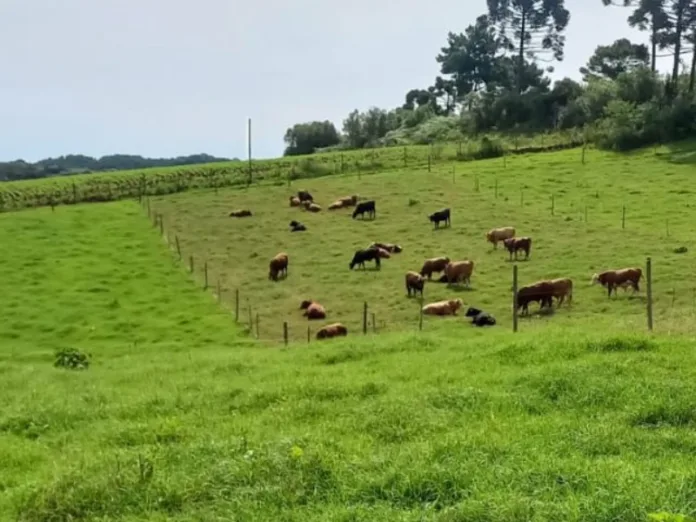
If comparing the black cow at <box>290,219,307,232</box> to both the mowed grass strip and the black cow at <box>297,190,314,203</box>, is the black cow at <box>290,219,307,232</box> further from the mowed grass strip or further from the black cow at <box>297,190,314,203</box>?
the black cow at <box>297,190,314,203</box>

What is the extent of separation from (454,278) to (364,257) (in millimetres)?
4985

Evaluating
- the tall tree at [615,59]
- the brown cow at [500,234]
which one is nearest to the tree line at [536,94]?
the tall tree at [615,59]

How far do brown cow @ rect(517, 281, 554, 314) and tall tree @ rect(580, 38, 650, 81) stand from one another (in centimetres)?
6333

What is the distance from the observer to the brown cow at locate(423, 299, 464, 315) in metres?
25.8

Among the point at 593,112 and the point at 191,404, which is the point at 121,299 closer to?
the point at 191,404

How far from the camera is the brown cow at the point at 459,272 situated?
29.9 metres

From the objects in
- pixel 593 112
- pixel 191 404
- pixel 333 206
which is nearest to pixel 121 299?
pixel 333 206

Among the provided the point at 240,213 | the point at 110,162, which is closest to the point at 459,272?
the point at 240,213

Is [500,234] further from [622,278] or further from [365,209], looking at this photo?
[365,209]

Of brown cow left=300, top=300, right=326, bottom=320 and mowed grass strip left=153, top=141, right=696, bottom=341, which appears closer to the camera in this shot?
mowed grass strip left=153, top=141, right=696, bottom=341

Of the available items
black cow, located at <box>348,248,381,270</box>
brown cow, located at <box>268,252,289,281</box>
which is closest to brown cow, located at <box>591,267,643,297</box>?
black cow, located at <box>348,248,381,270</box>

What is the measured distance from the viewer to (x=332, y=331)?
24.2 metres

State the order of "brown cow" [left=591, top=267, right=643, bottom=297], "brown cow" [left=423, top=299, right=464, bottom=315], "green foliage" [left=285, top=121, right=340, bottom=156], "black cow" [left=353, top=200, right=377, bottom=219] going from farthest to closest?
1. "green foliage" [left=285, top=121, right=340, bottom=156]
2. "black cow" [left=353, top=200, right=377, bottom=219]
3. "brown cow" [left=591, top=267, right=643, bottom=297]
4. "brown cow" [left=423, top=299, right=464, bottom=315]

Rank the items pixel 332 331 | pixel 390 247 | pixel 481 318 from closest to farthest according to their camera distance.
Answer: pixel 481 318 → pixel 332 331 → pixel 390 247
